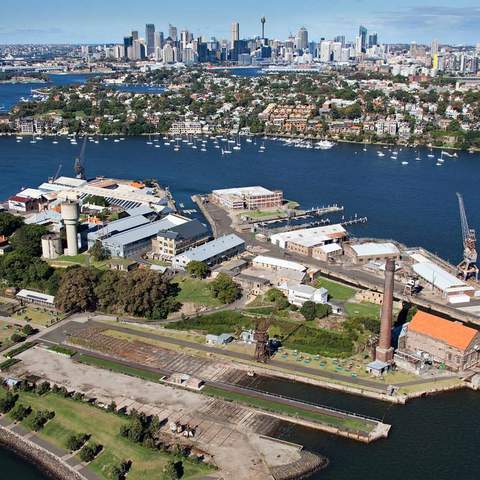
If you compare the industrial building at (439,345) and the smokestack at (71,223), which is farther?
the smokestack at (71,223)

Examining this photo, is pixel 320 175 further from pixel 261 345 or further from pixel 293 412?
pixel 293 412

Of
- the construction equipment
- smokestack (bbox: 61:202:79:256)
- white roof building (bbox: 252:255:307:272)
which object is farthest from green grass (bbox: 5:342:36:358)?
the construction equipment

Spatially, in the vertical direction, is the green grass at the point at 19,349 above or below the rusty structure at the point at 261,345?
below

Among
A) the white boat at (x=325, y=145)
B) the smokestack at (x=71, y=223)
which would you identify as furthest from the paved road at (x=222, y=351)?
the white boat at (x=325, y=145)

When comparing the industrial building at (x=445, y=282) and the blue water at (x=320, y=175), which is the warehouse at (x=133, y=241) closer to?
the blue water at (x=320, y=175)

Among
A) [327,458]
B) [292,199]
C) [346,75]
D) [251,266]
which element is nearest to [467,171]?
[292,199]
